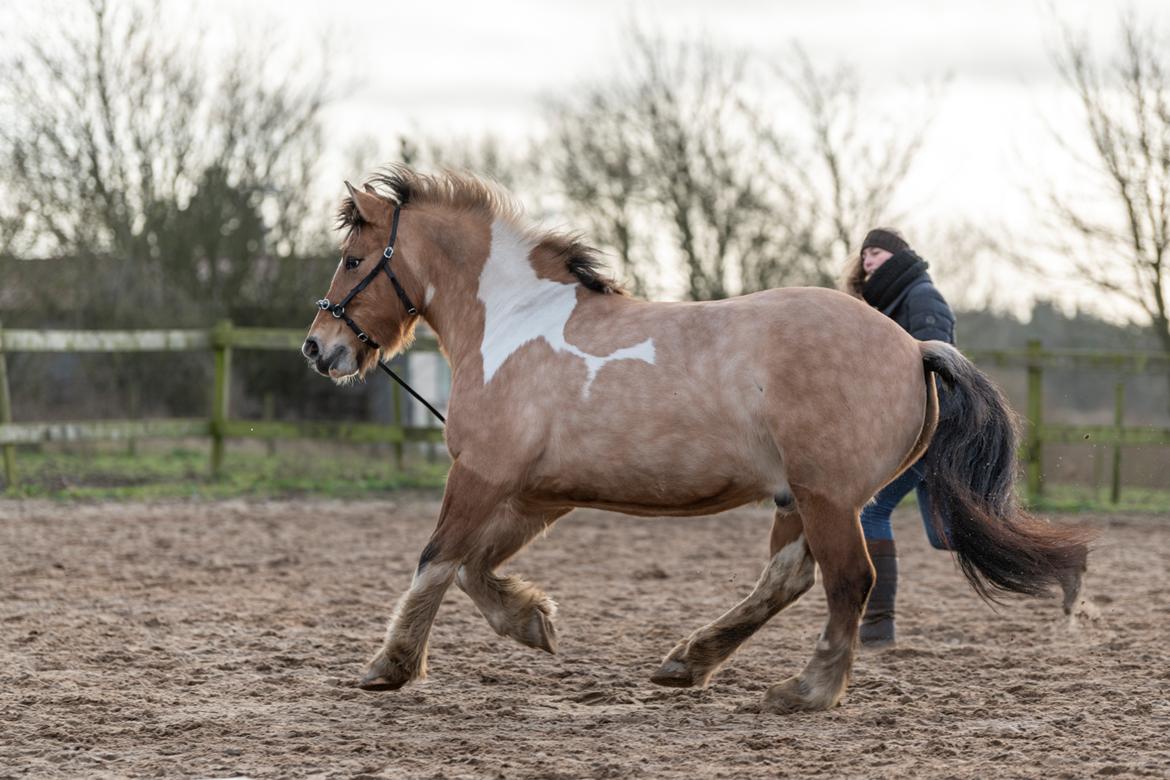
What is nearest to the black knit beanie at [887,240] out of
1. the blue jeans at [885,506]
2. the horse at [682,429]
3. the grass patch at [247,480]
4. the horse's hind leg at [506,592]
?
the blue jeans at [885,506]

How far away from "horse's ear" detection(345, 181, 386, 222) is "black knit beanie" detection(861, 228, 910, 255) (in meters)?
2.17

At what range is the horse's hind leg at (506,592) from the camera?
4.90m

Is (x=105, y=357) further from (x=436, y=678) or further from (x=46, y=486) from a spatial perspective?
(x=436, y=678)

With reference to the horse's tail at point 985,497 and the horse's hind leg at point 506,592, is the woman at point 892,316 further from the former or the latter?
the horse's hind leg at point 506,592

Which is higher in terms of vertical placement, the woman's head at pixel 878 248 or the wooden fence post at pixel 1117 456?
the woman's head at pixel 878 248

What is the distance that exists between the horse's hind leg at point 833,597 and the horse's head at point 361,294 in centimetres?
181

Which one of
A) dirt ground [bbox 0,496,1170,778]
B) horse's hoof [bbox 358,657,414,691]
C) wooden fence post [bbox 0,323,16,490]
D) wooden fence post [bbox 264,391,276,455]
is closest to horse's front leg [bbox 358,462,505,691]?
horse's hoof [bbox 358,657,414,691]

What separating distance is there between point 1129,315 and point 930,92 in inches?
288

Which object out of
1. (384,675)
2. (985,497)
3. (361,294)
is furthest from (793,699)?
(361,294)

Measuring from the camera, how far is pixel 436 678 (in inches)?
194

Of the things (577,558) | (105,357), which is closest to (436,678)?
(577,558)

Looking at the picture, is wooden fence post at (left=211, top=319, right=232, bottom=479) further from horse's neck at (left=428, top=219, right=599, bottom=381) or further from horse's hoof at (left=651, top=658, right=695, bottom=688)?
horse's hoof at (left=651, top=658, right=695, bottom=688)

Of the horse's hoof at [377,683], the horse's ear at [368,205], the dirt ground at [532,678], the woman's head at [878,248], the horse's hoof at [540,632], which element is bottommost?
the dirt ground at [532,678]

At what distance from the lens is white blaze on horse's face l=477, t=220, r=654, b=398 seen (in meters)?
4.51
